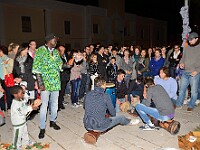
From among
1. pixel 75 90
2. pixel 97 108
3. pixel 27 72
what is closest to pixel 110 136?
pixel 97 108

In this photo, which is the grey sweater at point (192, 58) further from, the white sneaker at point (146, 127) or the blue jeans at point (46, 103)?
the blue jeans at point (46, 103)

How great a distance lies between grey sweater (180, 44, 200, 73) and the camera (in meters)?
6.18

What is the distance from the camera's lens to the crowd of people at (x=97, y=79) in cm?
483

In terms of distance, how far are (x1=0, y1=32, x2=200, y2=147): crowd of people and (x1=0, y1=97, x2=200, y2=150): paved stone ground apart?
0.24 meters

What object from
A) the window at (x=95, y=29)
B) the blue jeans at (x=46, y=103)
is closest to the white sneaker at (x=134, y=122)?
the blue jeans at (x=46, y=103)

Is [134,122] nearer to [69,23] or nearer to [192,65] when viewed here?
[192,65]

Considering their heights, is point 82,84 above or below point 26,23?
below

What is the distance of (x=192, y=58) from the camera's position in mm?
6227

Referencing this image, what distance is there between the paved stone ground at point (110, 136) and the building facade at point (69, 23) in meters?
17.0

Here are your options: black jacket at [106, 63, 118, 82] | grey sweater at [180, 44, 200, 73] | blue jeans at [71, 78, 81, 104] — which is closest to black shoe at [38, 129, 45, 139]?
blue jeans at [71, 78, 81, 104]

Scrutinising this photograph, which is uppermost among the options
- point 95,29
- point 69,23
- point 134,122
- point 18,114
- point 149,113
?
point 69,23

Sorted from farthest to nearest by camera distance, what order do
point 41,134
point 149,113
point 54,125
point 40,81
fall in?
point 54,125
point 149,113
point 41,134
point 40,81

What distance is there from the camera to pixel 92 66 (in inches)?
300

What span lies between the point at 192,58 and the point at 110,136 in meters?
3.09
